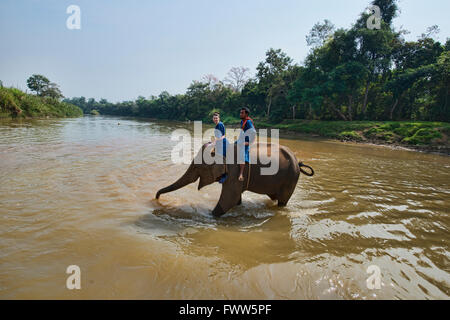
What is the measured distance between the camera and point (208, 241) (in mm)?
3707

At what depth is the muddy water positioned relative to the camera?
2625 millimetres

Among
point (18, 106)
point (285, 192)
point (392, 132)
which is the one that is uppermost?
point (18, 106)

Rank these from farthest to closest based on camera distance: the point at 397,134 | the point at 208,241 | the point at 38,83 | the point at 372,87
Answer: the point at 38,83
the point at 372,87
the point at 397,134
the point at 208,241

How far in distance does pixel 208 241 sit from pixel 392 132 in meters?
23.2

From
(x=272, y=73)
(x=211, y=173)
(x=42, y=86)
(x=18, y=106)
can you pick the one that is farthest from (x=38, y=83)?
(x=211, y=173)

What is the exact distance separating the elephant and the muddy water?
15.9 inches

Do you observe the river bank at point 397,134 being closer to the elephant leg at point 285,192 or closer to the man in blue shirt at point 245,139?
Answer: the elephant leg at point 285,192

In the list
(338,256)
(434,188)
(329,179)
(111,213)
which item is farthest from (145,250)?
(434,188)

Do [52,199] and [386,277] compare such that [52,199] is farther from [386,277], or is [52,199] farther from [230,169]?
[386,277]

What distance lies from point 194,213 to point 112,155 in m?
7.07

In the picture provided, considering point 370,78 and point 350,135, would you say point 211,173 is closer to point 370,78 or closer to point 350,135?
Answer: point 350,135

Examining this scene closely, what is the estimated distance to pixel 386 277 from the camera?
293 centimetres

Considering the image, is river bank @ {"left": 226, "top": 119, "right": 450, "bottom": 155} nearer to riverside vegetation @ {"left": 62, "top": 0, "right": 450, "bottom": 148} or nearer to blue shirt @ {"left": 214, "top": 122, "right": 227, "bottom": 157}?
riverside vegetation @ {"left": 62, "top": 0, "right": 450, "bottom": 148}

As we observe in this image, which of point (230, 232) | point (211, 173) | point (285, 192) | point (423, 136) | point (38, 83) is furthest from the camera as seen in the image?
point (38, 83)
